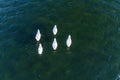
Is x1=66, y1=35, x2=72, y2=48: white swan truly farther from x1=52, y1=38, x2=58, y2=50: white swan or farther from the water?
x1=52, y1=38, x2=58, y2=50: white swan

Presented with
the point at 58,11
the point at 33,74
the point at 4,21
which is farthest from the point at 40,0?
the point at 33,74

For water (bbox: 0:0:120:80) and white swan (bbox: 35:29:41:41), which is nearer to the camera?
water (bbox: 0:0:120:80)

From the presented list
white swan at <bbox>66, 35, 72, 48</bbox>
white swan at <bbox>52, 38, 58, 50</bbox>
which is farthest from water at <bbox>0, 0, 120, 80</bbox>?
white swan at <bbox>66, 35, 72, 48</bbox>

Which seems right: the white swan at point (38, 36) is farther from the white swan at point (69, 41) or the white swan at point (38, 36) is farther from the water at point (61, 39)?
the white swan at point (69, 41)

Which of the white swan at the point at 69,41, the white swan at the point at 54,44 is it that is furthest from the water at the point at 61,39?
the white swan at the point at 69,41

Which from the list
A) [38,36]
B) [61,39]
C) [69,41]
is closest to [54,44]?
[69,41]

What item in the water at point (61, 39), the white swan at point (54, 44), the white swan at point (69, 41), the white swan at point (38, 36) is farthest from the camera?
the white swan at point (38, 36)

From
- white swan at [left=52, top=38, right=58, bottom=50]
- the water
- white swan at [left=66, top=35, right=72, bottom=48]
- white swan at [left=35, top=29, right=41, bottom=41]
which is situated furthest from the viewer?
white swan at [left=35, top=29, right=41, bottom=41]

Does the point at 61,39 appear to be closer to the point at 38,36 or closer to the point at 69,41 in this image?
the point at 69,41

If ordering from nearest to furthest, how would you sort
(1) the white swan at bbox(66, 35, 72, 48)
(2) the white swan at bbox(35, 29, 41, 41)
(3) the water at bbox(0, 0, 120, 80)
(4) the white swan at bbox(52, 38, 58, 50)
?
(3) the water at bbox(0, 0, 120, 80)
(4) the white swan at bbox(52, 38, 58, 50)
(1) the white swan at bbox(66, 35, 72, 48)
(2) the white swan at bbox(35, 29, 41, 41)
